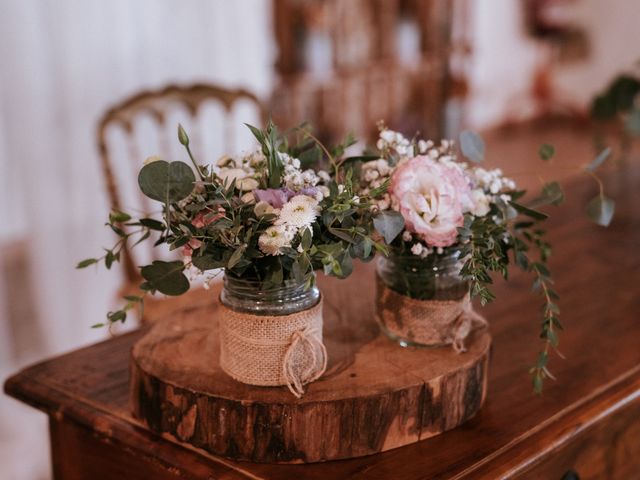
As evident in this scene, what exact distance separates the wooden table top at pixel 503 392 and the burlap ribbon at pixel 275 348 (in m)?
0.10

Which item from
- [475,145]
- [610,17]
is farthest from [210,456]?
[610,17]

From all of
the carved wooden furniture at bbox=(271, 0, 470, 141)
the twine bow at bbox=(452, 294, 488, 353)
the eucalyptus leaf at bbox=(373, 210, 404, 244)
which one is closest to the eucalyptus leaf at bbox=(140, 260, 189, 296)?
the eucalyptus leaf at bbox=(373, 210, 404, 244)

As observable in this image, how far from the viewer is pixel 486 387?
1.09m

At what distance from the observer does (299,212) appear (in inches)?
34.8

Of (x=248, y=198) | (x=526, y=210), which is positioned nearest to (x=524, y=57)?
(x=526, y=210)

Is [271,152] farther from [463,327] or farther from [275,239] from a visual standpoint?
[463,327]

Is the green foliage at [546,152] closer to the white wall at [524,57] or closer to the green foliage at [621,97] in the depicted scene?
the green foliage at [621,97]

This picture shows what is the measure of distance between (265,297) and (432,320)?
24cm

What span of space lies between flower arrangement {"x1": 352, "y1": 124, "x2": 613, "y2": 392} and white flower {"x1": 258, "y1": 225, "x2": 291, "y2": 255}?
4.6 inches

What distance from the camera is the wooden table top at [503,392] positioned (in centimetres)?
93

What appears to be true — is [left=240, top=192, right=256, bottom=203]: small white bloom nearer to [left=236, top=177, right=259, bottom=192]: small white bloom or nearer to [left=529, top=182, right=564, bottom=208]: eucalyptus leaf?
[left=236, top=177, right=259, bottom=192]: small white bloom

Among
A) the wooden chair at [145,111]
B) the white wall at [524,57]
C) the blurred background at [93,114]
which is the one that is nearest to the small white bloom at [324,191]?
the blurred background at [93,114]

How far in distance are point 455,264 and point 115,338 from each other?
0.54 metres

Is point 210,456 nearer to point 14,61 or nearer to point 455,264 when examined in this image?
point 455,264
